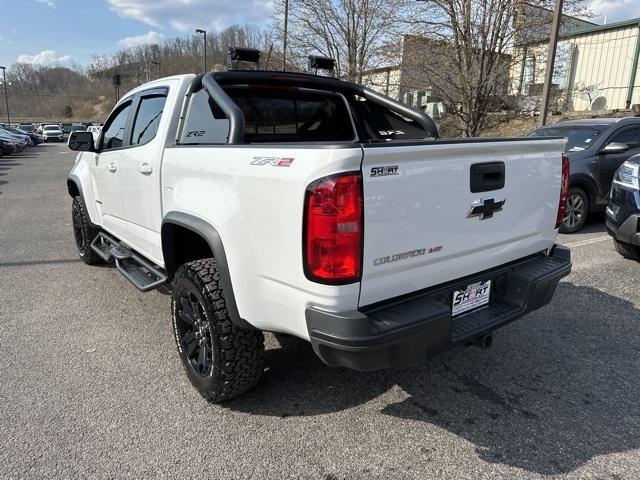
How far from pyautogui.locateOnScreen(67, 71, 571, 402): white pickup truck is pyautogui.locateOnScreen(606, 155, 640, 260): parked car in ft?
8.19

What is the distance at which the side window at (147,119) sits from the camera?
3670 mm

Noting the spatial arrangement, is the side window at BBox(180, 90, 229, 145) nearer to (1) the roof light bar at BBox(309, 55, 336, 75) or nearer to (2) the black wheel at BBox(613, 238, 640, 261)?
(1) the roof light bar at BBox(309, 55, 336, 75)

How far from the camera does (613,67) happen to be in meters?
20.5

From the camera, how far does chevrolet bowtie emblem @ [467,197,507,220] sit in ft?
8.47

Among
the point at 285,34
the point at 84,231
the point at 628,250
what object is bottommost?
the point at 628,250

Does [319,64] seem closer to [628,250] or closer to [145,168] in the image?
[145,168]

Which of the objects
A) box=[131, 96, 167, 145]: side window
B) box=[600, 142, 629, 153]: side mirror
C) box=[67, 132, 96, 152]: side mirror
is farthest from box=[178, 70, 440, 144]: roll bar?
box=[600, 142, 629, 153]: side mirror

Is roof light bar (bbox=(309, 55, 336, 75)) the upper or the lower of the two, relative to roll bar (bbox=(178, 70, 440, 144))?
upper

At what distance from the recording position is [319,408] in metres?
2.92

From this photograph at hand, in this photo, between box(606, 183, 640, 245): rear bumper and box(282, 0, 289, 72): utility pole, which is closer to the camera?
box(606, 183, 640, 245): rear bumper

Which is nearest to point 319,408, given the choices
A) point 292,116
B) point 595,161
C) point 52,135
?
point 292,116

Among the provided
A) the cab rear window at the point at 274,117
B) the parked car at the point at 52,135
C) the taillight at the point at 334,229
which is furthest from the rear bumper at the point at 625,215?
the parked car at the point at 52,135

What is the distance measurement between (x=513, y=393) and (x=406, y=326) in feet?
4.32

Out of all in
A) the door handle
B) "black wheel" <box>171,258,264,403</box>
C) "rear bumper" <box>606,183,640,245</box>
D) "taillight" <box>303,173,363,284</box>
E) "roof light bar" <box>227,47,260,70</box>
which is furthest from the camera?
"rear bumper" <box>606,183,640,245</box>
